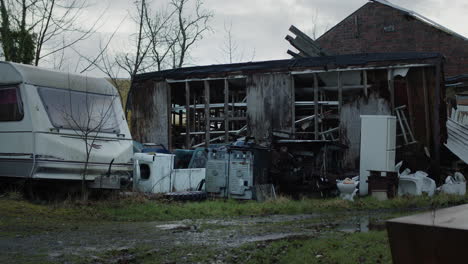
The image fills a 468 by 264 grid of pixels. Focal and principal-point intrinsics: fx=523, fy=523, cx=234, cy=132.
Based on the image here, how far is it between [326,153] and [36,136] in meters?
7.32

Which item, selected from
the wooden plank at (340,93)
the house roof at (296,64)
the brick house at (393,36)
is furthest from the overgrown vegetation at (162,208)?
the brick house at (393,36)

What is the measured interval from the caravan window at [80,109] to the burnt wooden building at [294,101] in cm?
437

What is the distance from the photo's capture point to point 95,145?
419 inches

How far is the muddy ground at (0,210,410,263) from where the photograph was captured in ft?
18.9

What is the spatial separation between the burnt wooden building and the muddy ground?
190 inches

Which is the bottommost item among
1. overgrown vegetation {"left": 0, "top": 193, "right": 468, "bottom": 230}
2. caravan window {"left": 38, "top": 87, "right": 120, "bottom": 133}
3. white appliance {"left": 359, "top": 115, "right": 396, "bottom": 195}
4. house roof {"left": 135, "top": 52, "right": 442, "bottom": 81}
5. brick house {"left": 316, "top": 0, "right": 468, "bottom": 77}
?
overgrown vegetation {"left": 0, "top": 193, "right": 468, "bottom": 230}

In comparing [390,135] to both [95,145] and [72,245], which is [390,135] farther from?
[72,245]

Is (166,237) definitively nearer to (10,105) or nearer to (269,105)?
(10,105)

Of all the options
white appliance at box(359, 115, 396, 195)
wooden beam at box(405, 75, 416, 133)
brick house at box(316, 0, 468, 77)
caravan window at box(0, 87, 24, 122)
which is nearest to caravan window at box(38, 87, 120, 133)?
caravan window at box(0, 87, 24, 122)

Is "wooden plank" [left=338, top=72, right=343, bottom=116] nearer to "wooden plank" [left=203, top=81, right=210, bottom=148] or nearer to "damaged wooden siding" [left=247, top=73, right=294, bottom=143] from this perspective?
"damaged wooden siding" [left=247, top=73, right=294, bottom=143]

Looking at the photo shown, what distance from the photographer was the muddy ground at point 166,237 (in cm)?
575

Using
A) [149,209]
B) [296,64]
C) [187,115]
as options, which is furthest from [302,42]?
[149,209]

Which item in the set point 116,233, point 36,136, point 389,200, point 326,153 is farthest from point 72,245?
point 326,153

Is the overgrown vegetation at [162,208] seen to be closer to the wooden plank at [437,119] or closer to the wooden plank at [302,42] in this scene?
the wooden plank at [437,119]
